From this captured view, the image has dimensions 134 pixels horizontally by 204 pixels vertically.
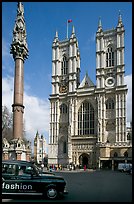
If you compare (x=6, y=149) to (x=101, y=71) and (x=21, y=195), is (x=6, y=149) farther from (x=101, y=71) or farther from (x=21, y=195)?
(x=101, y=71)

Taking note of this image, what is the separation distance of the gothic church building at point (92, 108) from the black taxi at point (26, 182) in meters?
48.3

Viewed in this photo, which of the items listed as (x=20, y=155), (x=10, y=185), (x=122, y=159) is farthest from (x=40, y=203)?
(x=122, y=159)

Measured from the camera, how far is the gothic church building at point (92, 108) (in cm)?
6234

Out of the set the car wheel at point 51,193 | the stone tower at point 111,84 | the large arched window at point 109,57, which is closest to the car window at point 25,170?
the car wheel at point 51,193

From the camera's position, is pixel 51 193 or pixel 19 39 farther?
pixel 19 39

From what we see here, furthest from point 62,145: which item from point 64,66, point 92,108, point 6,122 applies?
point 64,66

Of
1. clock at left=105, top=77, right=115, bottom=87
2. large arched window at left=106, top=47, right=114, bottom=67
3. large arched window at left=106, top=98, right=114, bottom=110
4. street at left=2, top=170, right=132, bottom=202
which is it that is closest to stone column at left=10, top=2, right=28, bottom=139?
street at left=2, top=170, right=132, bottom=202

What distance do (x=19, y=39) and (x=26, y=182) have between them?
26.8 metres

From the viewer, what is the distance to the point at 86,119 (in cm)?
6769

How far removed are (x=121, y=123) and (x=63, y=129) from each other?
51.0ft

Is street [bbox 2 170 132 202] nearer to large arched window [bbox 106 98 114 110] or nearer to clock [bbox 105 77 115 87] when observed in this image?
large arched window [bbox 106 98 114 110]

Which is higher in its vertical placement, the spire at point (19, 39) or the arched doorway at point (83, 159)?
the spire at point (19, 39)

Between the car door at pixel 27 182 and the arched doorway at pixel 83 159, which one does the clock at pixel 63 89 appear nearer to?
the arched doorway at pixel 83 159

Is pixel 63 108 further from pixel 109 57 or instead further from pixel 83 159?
pixel 109 57
